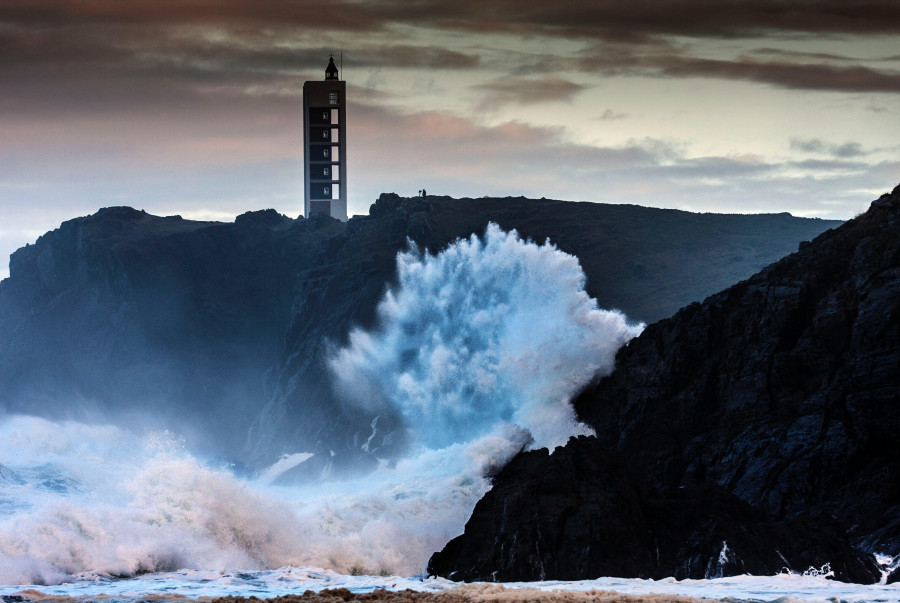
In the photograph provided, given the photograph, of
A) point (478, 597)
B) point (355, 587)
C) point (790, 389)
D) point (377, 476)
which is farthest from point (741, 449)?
point (377, 476)

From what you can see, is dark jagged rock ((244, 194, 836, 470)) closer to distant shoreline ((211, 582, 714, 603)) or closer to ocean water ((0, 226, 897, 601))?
ocean water ((0, 226, 897, 601))

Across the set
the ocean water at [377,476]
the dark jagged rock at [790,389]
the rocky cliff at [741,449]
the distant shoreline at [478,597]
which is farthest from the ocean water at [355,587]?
the dark jagged rock at [790,389]

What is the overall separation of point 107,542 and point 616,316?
113 feet

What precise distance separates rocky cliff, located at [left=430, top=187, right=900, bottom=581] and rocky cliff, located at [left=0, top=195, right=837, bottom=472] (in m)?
43.8

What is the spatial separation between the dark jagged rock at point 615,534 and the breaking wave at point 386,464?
7922mm

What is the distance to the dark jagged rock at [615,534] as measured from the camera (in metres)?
58.2

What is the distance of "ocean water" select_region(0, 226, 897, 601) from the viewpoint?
208 ft

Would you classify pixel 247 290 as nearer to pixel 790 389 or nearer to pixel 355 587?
pixel 790 389

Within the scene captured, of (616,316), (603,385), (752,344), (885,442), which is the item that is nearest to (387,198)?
(616,316)

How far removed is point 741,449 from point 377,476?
36961 mm

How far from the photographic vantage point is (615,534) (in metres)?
60.9

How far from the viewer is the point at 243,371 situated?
14325cm

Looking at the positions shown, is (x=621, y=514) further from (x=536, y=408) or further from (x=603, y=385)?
(x=536, y=408)

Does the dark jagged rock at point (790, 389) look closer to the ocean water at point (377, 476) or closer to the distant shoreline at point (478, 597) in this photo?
the ocean water at point (377, 476)
